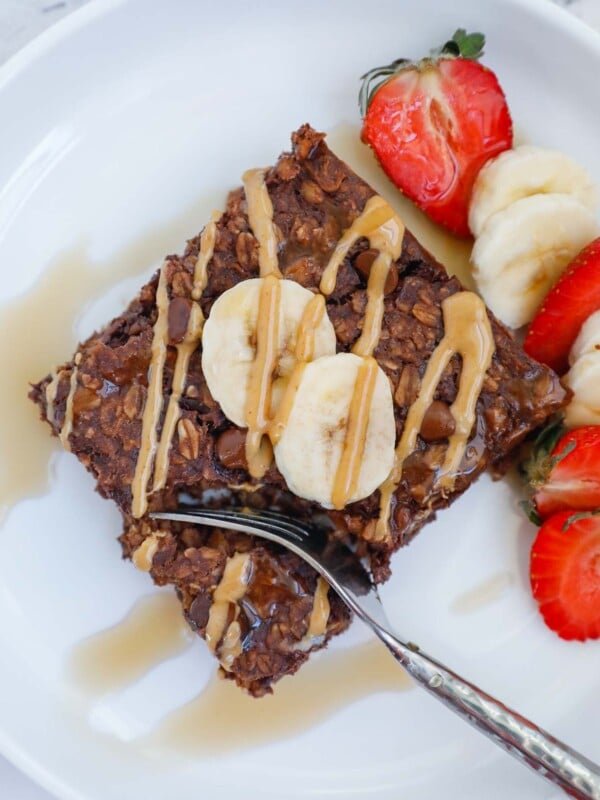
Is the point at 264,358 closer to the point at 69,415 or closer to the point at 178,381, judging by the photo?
the point at 178,381

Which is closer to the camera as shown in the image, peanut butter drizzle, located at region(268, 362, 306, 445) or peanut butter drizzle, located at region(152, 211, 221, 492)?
peanut butter drizzle, located at region(268, 362, 306, 445)

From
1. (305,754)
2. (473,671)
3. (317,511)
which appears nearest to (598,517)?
(473,671)

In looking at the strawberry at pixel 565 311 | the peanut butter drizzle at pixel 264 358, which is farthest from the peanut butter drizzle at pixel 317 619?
the strawberry at pixel 565 311

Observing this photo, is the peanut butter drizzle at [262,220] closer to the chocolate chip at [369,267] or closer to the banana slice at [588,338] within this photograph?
the chocolate chip at [369,267]

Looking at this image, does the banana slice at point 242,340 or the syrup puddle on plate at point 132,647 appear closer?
the banana slice at point 242,340

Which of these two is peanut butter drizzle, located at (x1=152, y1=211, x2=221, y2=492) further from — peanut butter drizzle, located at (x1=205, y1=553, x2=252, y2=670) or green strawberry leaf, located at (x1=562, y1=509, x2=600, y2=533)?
green strawberry leaf, located at (x1=562, y1=509, x2=600, y2=533)

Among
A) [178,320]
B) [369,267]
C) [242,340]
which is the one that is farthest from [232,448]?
[369,267]

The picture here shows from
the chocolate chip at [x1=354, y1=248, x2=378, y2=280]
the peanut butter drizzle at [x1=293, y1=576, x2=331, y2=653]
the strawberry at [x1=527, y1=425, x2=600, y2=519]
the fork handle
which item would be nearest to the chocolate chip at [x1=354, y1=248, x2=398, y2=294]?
the chocolate chip at [x1=354, y1=248, x2=378, y2=280]
